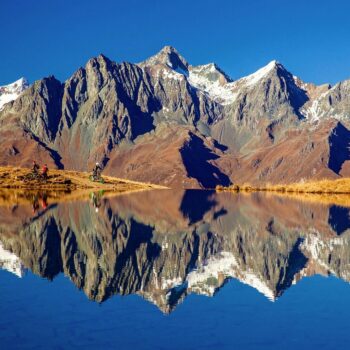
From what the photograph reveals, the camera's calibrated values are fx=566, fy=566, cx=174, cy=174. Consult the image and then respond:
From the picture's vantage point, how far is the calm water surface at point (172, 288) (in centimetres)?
2497

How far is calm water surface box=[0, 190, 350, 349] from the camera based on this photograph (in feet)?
81.9

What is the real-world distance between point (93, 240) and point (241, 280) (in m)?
20.1

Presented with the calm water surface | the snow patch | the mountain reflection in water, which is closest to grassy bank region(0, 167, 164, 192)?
the mountain reflection in water

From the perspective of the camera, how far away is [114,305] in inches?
1169

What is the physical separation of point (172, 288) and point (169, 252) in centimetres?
1301

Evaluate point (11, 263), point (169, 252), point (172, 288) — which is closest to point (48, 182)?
point (169, 252)

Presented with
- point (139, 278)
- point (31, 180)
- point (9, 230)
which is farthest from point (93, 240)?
point (31, 180)

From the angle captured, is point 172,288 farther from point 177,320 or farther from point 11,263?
point 11,263

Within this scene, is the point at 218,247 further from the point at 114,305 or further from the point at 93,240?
the point at 114,305

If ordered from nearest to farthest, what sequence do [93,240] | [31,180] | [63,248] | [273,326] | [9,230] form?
[273,326] < [63,248] < [93,240] < [9,230] < [31,180]

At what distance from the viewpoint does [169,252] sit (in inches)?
1831

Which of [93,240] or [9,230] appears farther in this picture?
[9,230]

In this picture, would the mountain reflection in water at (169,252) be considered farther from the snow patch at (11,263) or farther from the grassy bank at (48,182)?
the grassy bank at (48,182)

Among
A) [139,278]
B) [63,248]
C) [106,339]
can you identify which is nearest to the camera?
[106,339]
